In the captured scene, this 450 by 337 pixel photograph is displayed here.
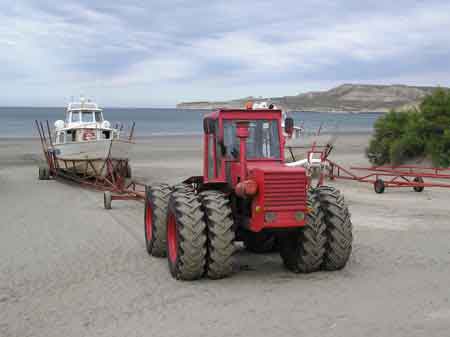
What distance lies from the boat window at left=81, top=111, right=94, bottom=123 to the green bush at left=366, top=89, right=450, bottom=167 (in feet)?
41.2

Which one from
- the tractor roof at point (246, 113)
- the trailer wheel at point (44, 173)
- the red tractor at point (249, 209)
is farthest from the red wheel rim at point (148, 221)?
the trailer wheel at point (44, 173)

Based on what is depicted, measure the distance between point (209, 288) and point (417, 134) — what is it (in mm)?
19824

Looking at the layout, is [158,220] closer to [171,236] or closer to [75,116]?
[171,236]

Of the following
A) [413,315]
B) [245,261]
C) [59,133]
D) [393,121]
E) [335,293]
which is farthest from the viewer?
[393,121]

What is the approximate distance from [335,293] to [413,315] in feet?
3.65

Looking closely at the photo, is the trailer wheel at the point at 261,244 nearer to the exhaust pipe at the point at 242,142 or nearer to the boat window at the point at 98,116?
the exhaust pipe at the point at 242,142

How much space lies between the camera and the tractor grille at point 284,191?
7.74 meters

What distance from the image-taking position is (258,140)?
8.88 metres

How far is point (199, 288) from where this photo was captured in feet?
25.9

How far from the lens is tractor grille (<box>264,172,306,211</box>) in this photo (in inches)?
305

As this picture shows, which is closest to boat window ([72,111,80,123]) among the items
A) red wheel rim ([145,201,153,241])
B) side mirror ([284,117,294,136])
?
red wheel rim ([145,201,153,241])

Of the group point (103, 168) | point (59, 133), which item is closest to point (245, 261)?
point (103, 168)

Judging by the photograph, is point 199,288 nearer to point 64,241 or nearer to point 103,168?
point 64,241

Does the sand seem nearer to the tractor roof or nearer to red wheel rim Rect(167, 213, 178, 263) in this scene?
red wheel rim Rect(167, 213, 178, 263)
